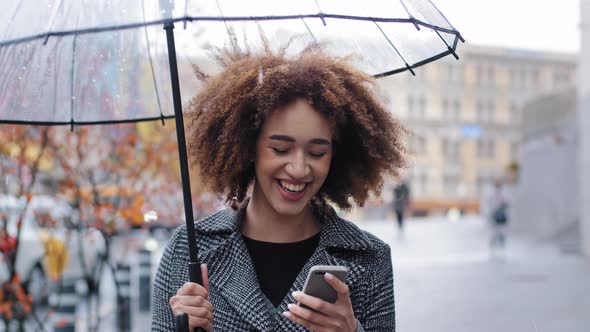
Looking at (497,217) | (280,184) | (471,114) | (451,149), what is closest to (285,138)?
(280,184)

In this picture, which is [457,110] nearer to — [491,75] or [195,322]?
[491,75]

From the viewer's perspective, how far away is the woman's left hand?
6.67 ft

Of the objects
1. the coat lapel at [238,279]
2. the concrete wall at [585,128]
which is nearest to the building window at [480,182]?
the concrete wall at [585,128]

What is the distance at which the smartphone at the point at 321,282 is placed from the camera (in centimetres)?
200

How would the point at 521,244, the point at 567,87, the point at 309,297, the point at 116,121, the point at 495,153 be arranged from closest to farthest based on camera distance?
the point at 309,297 < the point at 116,121 < the point at 521,244 < the point at 567,87 < the point at 495,153

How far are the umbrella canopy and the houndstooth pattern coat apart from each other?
0.59 metres

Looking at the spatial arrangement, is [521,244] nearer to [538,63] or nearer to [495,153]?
[538,63]

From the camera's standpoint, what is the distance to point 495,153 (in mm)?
65562

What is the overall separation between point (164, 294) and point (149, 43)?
941mm

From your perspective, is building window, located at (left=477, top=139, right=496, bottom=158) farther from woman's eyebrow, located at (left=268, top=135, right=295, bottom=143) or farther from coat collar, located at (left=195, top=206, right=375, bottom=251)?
woman's eyebrow, located at (left=268, top=135, right=295, bottom=143)

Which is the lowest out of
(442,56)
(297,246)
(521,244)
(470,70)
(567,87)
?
(521,244)

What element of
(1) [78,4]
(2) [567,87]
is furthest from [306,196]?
(2) [567,87]

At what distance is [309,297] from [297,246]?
54 cm

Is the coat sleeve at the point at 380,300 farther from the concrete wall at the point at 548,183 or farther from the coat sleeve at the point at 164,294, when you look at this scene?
the concrete wall at the point at 548,183
